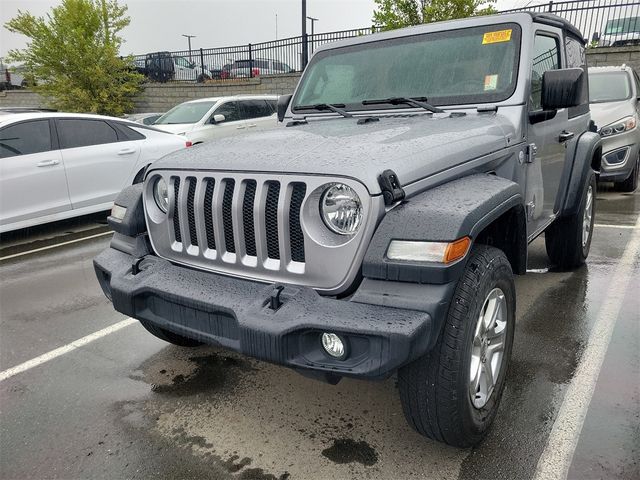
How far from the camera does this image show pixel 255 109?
11.1 meters

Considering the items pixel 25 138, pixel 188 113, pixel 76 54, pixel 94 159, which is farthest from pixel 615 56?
pixel 76 54

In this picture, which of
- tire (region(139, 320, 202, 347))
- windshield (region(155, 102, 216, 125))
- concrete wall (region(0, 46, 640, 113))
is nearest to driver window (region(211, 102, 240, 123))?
windshield (region(155, 102, 216, 125))

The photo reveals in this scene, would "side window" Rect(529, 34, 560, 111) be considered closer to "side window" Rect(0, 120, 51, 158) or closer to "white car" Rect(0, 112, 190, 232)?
"white car" Rect(0, 112, 190, 232)

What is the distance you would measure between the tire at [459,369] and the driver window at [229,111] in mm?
9053

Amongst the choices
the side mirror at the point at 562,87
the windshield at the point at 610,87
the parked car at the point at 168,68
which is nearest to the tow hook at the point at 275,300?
the side mirror at the point at 562,87

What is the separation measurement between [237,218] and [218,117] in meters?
8.30

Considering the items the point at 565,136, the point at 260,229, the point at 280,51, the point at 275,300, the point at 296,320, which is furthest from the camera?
the point at 280,51

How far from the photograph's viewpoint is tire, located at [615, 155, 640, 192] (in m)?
7.92

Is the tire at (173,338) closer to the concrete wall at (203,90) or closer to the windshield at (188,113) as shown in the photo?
the windshield at (188,113)

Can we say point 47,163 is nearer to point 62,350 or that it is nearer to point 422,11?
point 62,350

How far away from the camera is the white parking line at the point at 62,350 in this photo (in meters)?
3.28

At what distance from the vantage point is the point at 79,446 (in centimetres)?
250

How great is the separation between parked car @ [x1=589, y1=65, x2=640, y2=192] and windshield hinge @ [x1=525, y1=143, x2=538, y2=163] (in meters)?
5.08

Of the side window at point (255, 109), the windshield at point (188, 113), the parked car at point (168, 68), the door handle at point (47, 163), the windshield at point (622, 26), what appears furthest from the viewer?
the parked car at point (168, 68)
